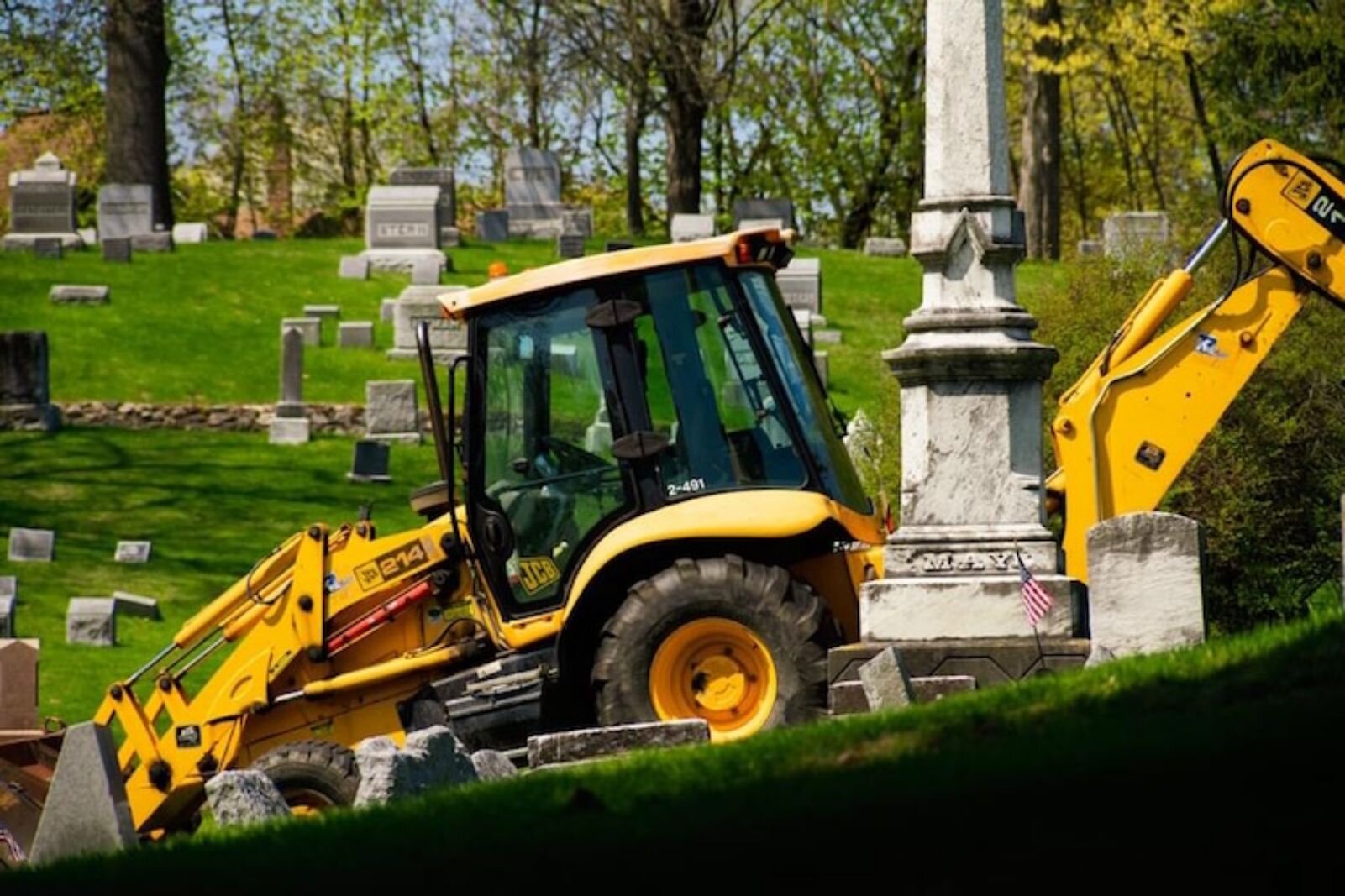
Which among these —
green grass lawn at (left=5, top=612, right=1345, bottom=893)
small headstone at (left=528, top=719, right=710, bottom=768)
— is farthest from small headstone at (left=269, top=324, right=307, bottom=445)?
green grass lawn at (left=5, top=612, right=1345, bottom=893)

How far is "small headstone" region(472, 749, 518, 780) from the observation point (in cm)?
1086

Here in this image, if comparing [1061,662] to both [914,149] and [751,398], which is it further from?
[914,149]

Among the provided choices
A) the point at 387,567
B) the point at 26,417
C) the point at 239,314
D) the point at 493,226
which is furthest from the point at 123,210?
the point at 387,567

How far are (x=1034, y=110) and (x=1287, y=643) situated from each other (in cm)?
3317

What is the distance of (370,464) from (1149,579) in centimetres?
1619

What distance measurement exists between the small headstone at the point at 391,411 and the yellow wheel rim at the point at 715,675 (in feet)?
53.3

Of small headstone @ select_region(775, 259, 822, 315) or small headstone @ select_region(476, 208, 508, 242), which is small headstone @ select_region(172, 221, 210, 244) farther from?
small headstone @ select_region(775, 259, 822, 315)

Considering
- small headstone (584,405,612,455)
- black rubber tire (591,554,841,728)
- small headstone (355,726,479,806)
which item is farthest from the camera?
small headstone (584,405,612,455)

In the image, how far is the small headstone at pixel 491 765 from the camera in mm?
10859

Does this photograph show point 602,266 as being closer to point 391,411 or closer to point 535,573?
point 535,573

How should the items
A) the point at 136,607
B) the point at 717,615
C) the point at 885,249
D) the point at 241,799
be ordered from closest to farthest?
the point at 241,799 < the point at 717,615 < the point at 136,607 < the point at 885,249

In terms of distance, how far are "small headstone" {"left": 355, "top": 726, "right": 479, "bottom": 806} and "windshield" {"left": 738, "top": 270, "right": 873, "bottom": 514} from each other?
296 centimetres

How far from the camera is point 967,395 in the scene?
12.3m

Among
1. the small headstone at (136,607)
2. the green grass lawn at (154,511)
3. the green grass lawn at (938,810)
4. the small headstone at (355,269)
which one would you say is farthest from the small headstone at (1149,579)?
the small headstone at (355,269)
